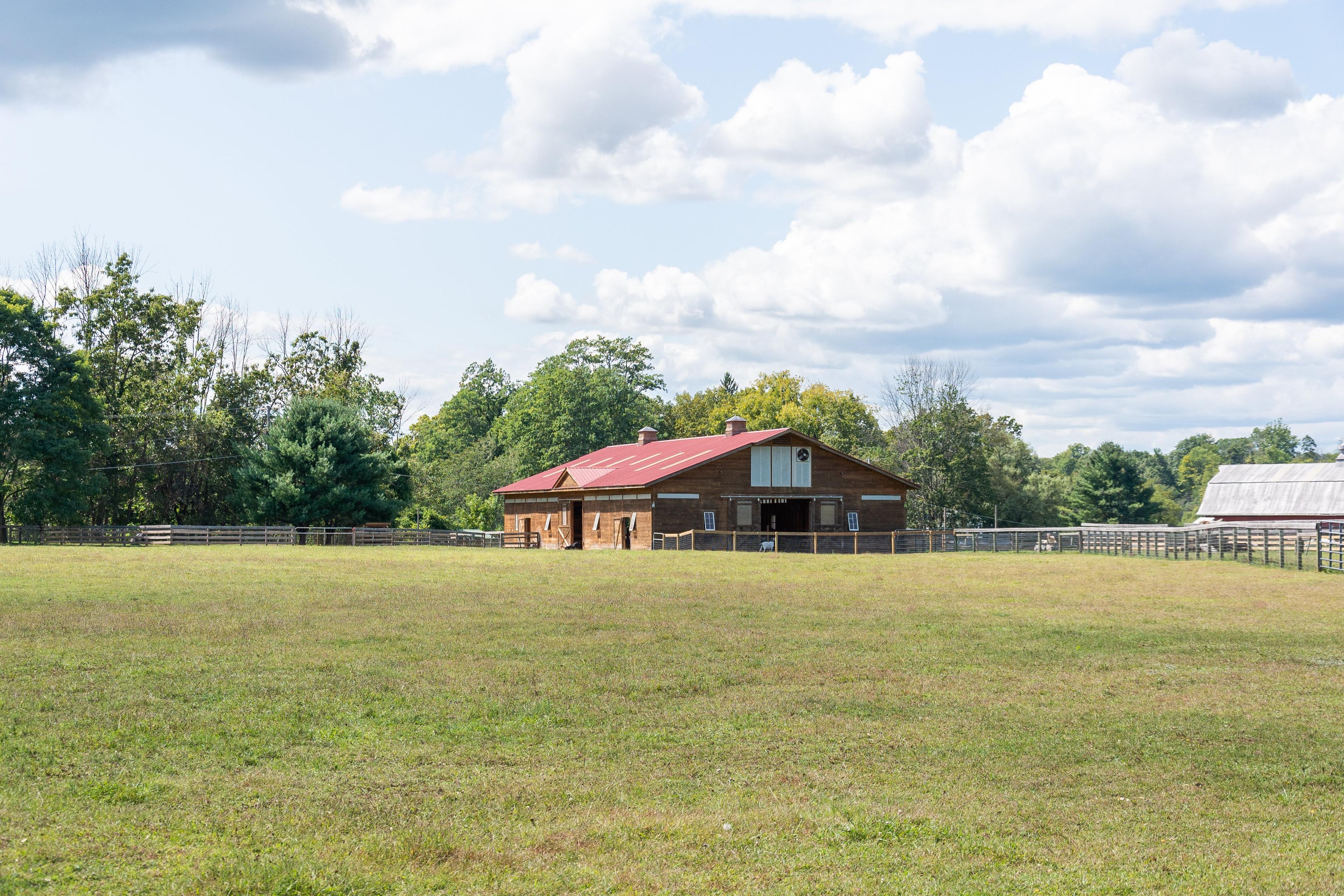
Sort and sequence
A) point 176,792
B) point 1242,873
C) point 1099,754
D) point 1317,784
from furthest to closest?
1. point 1099,754
2. point 1317,784
3. point 176,792
4. point 1242,873

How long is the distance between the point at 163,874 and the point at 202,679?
19.7 feet

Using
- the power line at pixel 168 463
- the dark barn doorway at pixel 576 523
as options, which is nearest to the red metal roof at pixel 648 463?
the dark barn doorway at pixel 576 523

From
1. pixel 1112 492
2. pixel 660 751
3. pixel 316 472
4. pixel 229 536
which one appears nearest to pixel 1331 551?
pixel 660 751

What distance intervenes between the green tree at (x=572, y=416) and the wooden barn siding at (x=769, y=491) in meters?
34.7

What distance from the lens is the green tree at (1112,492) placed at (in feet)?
294

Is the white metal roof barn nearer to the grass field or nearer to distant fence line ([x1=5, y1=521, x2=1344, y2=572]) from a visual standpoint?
distant fence line ([x1=5, y1=521, x2=1344, y2=572])

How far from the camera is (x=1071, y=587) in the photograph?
2570cm

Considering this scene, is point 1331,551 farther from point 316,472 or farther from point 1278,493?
point 316,472

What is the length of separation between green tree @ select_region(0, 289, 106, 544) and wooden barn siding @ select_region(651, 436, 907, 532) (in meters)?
31.8

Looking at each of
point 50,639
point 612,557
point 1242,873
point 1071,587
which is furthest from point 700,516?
point 1242,873

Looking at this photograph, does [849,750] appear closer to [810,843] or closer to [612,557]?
[810,843]

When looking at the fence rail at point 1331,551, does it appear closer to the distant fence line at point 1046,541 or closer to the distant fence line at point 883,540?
the distant fence line at point 883,540

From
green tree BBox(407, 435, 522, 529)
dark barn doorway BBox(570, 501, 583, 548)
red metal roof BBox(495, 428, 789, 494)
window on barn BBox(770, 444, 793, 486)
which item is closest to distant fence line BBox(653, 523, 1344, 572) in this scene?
window on barn BBox(770, 444, 793, 486)

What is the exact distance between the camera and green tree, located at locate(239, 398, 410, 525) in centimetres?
5888
